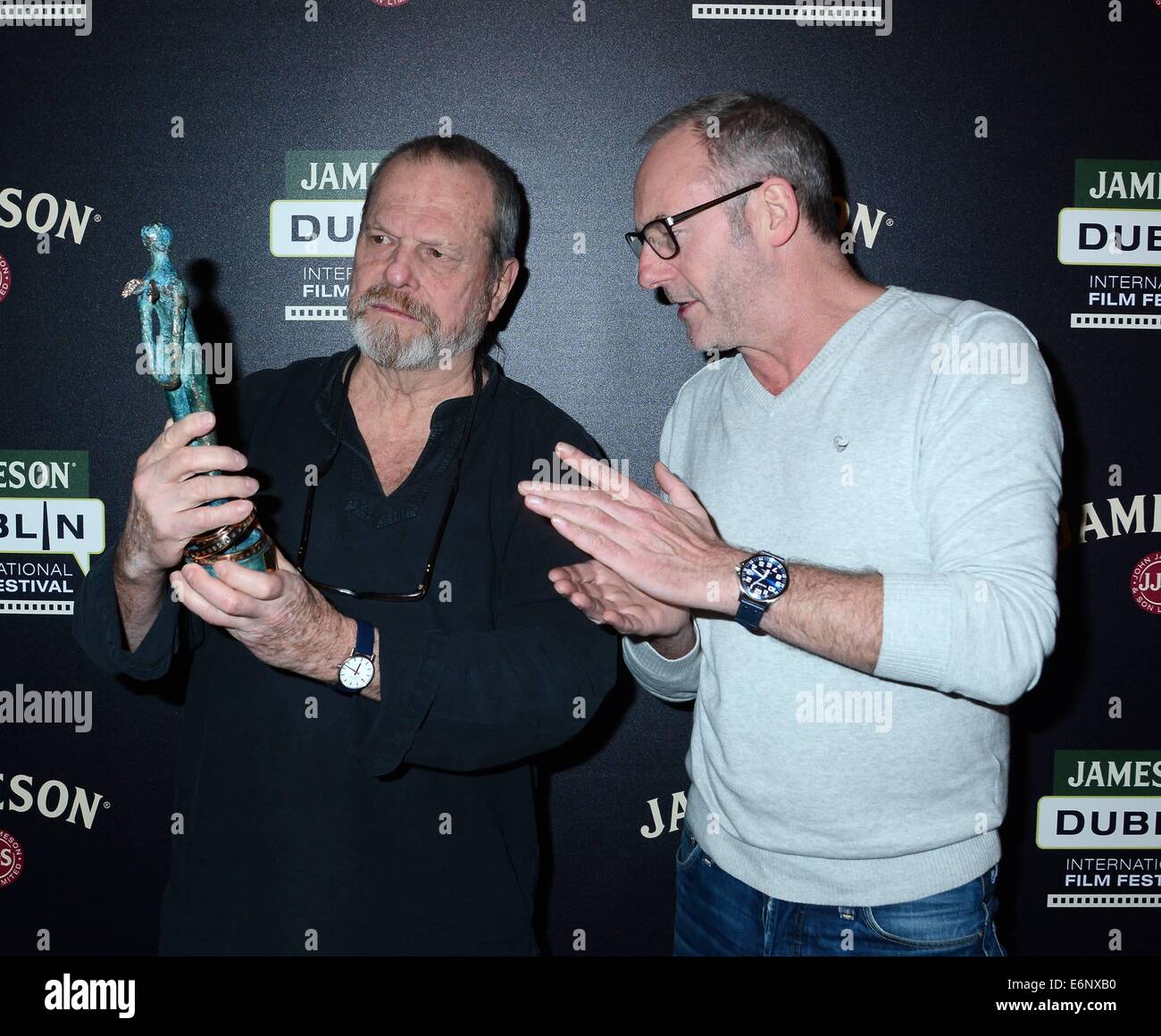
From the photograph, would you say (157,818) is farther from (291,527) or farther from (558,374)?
(558,374)

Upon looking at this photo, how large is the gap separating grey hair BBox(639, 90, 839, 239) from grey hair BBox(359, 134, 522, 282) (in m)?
0.30

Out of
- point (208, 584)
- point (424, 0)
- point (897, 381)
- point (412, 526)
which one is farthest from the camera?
point (424, 0)

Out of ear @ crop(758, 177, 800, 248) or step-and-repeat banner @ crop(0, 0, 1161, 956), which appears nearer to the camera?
ear @ crop(758, 177, 800, 248)

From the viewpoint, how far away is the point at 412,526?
4.91 feet

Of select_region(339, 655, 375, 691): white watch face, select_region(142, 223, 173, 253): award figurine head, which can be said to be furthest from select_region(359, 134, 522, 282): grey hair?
select_region(339, 655, 375, 691): white watch face

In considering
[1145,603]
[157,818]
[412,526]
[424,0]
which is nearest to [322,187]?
[424,0]

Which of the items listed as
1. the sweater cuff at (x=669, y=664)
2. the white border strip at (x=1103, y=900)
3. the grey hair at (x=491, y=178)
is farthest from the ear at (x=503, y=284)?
the white border strip at (x=1103, y=900)

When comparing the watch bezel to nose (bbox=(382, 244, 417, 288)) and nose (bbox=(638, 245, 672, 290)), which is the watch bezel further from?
nose (bbox=(382, 244, 417, 288))

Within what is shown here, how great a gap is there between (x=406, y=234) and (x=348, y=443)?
1.20ft

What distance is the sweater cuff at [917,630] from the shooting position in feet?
3.89

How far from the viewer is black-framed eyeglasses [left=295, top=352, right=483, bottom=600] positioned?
145cm

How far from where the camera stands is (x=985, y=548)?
3.99 ft

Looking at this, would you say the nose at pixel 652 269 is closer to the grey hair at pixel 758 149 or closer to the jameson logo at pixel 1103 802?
the grey hair at pixel 758 149

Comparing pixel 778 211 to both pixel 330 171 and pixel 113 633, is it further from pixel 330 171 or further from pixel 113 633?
pixel 113 633
